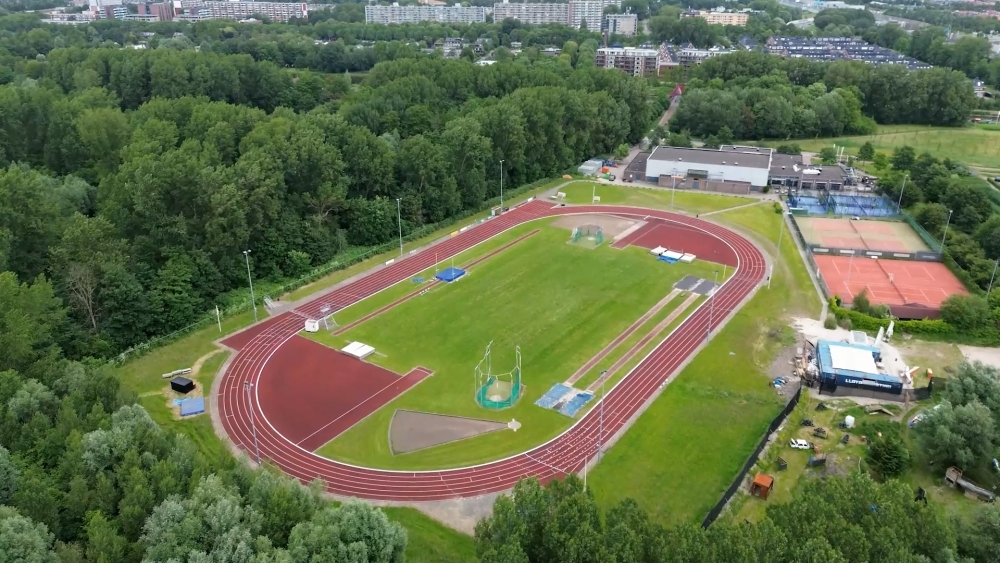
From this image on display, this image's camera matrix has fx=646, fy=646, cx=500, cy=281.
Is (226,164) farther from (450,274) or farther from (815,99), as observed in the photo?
(815,99)

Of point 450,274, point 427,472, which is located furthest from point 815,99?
point 427,472

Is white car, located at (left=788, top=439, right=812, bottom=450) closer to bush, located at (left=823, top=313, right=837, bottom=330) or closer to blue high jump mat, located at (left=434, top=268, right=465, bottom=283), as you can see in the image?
bush, located at (left=823, top=313, right=837, bottom=330)

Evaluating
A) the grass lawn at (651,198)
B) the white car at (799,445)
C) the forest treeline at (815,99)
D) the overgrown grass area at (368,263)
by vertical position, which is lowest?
the white car at (799,445)

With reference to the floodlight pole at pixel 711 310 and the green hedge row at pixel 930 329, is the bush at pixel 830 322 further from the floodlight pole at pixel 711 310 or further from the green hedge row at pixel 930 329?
the floodlight pole at pixel 711 310

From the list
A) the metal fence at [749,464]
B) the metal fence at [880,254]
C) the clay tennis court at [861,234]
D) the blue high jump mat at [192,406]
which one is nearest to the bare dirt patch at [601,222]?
the clay tennis court at [861,234]

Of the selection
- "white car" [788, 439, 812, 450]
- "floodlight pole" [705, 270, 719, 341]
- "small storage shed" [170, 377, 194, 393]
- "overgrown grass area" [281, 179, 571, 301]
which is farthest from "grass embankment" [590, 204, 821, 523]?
"overgrown grass area" [281, 179, 571, 301]

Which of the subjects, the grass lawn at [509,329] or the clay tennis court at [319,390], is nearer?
the grass lawn at [509,329]
